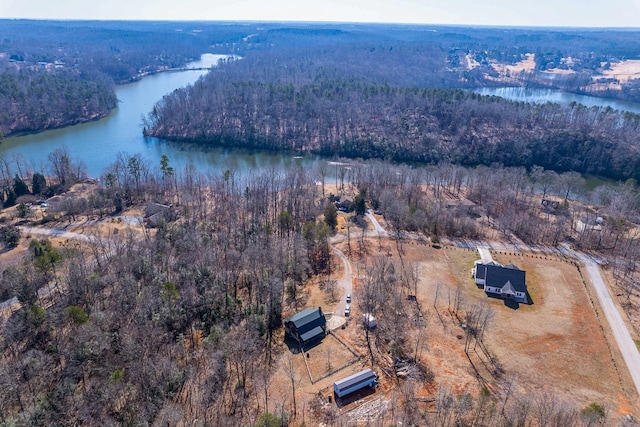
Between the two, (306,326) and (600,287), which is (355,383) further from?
(600,287)

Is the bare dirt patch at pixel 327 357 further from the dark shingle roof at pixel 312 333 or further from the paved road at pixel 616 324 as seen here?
the paved road at pixel 616 324

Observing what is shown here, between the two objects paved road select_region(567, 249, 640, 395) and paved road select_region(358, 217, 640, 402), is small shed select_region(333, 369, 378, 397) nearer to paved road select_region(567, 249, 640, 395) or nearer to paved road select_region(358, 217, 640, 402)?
paved road select_region(358, 217, 640, 402)

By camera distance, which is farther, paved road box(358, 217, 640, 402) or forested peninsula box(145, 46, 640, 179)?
forested peninsula box(145, 46, 640, 179)

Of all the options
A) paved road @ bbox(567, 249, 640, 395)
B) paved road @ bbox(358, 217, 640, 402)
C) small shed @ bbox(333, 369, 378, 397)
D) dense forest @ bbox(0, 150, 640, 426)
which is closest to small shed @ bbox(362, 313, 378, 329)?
dense forest @ bbox(0, 150, 640, 426)

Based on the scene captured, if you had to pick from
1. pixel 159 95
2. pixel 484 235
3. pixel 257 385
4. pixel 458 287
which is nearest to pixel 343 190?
pixel 484 235

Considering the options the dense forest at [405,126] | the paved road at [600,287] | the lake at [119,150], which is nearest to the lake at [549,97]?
the dense forest at [405,126]

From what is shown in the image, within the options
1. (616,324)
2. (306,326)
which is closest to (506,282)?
(616,324)
